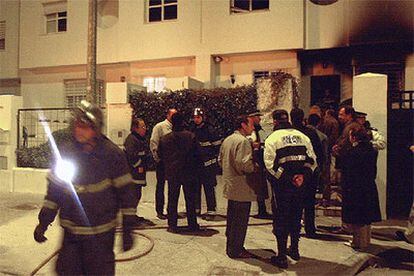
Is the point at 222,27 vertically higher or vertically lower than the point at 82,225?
higher

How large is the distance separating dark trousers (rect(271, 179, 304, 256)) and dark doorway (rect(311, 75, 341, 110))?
9279 mm

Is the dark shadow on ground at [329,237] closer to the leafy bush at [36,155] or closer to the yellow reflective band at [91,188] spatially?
the yellow reflective band at [91,188]

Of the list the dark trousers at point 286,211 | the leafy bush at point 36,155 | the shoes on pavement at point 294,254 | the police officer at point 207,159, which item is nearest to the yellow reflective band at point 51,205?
the dark trousers at point 286,211

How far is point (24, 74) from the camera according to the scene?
18828mm

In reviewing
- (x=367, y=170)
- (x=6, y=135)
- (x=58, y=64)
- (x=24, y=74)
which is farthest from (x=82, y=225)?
(x=24, y=74)

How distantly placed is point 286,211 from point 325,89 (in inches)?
387

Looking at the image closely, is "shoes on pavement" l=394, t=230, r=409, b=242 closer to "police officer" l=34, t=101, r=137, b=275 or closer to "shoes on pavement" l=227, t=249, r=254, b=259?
"shoes on pavement" l=227, t=249, r=254, b=259

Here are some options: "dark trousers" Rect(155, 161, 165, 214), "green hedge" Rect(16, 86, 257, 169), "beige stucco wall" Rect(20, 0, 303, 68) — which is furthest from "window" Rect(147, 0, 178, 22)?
"dark trousers" Rect(155, 161, 165, 214)

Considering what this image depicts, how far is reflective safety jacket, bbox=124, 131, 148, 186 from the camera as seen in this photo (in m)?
6.74

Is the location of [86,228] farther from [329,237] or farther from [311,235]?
[329,237]

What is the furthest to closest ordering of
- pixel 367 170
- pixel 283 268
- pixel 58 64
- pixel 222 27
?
pixel 58 64
pixel 222 27
pixel 367 170
pixel 283 268

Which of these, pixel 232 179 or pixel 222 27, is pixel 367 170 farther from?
pixel 222 27

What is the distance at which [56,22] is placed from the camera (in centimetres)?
1795

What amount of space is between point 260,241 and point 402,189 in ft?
11.0
